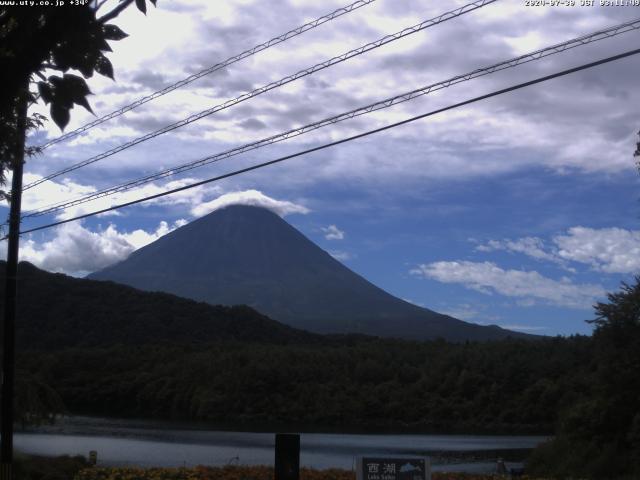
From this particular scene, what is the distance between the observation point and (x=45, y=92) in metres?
4.09

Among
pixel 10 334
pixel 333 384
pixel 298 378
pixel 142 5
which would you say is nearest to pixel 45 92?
pixel 142 5

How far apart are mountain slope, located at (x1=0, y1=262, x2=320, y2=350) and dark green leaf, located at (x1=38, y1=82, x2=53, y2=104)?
210 ft

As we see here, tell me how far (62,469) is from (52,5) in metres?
16.9

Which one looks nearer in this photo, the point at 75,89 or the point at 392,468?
the point at 75,89

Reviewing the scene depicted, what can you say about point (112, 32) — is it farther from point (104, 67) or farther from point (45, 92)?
point (45, 92)

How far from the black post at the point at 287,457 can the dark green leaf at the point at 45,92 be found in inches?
236

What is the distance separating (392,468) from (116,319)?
78.9 metres

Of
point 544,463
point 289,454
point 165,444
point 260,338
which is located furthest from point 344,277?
point 289,454

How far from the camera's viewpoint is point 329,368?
66188mm

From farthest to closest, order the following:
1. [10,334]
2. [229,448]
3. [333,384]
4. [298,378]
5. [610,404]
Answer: [298,378] → [333,384] → [229,448] → [610,404] → [10,334]

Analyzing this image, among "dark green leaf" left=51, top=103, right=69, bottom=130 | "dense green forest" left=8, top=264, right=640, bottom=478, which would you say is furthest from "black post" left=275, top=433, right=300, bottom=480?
"dense green forest" left=8, top=264, right=640, bottom=478

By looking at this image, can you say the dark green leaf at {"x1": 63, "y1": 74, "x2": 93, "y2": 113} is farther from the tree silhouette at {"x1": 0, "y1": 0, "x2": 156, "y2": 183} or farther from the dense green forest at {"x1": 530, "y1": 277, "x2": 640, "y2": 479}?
the dense green forest at {"x1": 530, "y1": 277, "x2": 640, "y2": 479}

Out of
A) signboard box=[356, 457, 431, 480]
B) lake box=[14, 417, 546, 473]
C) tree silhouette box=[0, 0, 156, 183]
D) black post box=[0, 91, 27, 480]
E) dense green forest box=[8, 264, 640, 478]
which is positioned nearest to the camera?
tree silhouette box=[0, 0, 156, 183]

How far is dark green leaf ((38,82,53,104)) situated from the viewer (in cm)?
408
